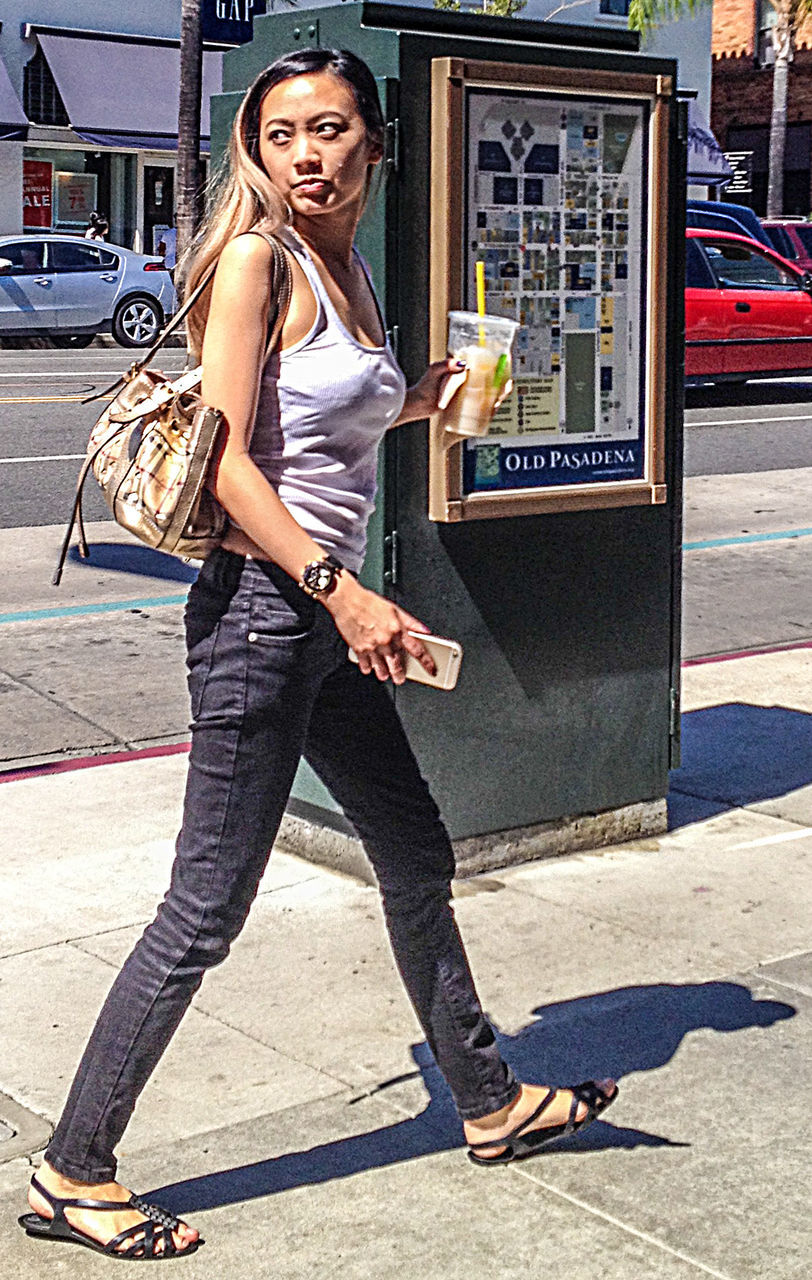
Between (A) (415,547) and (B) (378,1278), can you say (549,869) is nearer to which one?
(A) (415,547)

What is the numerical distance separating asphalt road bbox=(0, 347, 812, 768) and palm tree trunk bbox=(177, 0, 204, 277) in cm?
985

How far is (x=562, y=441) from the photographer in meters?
5.06

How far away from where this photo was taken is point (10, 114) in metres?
32.0

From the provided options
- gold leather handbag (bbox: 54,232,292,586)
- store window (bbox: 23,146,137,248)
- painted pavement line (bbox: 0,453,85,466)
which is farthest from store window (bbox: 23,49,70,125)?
gold leather handbag (bbox: 54,232,292,586)

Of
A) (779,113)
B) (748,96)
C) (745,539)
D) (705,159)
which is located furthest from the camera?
(748,96)

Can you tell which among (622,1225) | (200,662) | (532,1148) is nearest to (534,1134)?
(532,1148)

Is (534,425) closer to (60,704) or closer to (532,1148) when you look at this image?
(532,1148)

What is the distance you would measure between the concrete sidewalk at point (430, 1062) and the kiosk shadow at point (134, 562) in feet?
12.8

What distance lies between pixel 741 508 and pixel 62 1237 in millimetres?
9832

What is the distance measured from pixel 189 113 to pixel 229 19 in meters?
9.34

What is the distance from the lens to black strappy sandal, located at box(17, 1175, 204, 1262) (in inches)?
124

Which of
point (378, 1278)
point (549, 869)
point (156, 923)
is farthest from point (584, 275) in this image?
point (378, 1278)

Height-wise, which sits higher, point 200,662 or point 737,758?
point 200,662

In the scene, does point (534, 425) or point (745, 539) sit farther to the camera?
point (745, 539)
